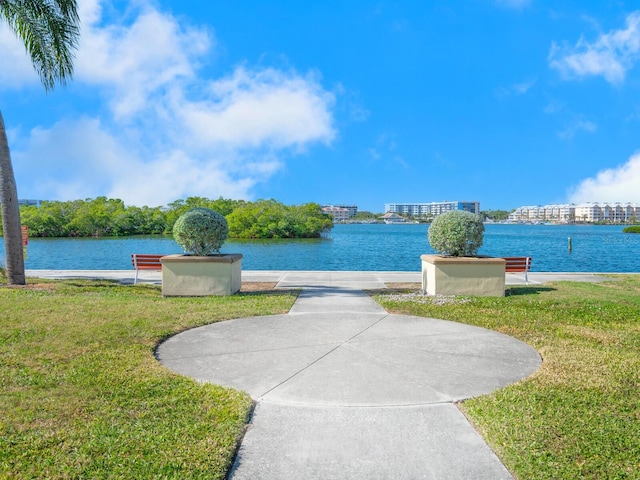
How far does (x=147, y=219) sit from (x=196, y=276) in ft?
276

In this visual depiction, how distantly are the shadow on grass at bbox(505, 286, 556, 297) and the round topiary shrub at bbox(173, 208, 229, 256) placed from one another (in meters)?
6.95

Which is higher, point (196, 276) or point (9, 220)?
point (9, 220)

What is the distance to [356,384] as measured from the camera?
16.2 feet

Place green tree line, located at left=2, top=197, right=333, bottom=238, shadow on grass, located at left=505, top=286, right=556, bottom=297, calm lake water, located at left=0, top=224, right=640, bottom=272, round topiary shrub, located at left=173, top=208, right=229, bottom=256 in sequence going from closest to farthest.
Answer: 1. round topiary shrub, located at left=173, top=208, right=229, bottom=256
2. shadow on grass, located at left=505, top=286, right=556, bottom=297
3. calm lake water, located at left=0, top=224, right=640, bottom=272
4. green tree line, located at left=2, top=197, right=333, bottom=238

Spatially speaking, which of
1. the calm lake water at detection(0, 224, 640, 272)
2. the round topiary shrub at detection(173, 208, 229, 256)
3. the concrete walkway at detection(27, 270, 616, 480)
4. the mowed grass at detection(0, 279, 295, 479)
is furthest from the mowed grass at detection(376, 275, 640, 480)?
the calm lake water at detection(0, 224, 640, 272)

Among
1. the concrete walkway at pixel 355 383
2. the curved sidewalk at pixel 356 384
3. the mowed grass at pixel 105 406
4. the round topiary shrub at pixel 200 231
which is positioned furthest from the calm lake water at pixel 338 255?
the curved sidewalk at pixel 356 384

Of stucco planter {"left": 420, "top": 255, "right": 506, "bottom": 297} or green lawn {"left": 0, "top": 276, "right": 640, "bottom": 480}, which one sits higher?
stucco planter {"left": 420, "top": 255, "right": 506, "bottom": 297}

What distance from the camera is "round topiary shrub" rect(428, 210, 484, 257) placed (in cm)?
1123

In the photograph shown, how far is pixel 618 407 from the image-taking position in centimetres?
443

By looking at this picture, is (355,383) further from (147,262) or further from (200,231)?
(147,262)

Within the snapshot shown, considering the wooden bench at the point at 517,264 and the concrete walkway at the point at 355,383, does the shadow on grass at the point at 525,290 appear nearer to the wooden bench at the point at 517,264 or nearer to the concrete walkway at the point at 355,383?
the wooden bench at the point at 517,264

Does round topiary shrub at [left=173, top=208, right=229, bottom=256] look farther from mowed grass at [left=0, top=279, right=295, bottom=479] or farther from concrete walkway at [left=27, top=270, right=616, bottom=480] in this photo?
concrete walkway at [left=27, top=270, right=616, bottom=480]

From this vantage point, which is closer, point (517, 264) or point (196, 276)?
point (196, 276)

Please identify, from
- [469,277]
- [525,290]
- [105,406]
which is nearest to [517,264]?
[525,290]
